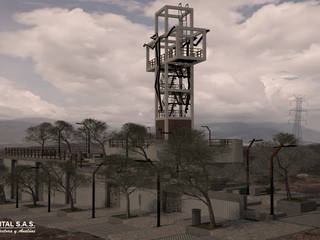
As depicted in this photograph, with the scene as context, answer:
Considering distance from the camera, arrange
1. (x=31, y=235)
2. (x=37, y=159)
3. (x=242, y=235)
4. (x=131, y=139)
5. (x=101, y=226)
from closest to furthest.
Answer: (x=242, y=235), (x=31, y=235), (x=101, y=226), (x=131, y=139), (x=37, y=159)

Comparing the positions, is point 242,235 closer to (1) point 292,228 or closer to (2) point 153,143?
(1) point 292,228

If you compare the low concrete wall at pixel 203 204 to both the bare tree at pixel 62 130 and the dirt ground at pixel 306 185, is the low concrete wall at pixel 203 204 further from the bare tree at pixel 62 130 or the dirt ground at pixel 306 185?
the bare tree at pixel 62 130

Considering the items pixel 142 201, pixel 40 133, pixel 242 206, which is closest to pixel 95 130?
pixel 40 133

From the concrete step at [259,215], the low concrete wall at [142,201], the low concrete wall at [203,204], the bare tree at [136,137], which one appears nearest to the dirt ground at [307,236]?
the concrete step at [259,215]

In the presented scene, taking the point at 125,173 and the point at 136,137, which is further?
the point at 136,137

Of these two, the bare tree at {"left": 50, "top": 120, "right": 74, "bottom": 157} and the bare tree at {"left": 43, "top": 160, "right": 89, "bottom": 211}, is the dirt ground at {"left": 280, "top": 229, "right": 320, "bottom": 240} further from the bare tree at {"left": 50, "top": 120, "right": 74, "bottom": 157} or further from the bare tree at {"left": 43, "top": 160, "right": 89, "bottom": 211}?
the bare tree at {"left": 50, "top": 120, "right": 74, "bottom": 157}

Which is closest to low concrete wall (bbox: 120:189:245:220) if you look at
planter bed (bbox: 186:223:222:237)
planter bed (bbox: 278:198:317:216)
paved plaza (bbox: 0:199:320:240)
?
paved plaza (bbox: 0:199:320:240)

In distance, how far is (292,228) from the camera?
2372 cm

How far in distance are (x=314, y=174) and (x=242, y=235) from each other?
141 ft

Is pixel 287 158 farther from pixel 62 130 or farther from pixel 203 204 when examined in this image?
pixel 62 130

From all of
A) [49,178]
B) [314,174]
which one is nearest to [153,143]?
[49,178]
